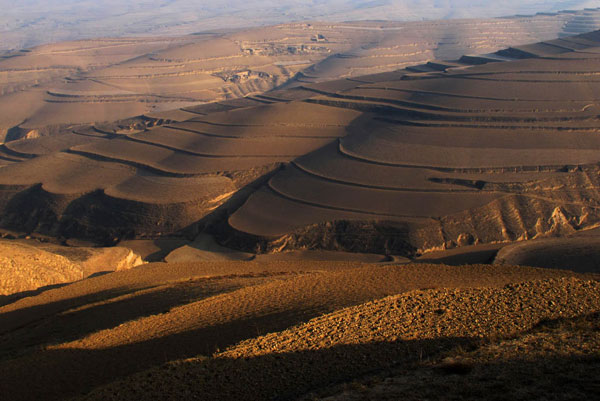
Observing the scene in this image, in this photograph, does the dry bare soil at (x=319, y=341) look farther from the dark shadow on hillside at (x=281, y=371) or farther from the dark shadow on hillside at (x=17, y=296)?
the dark shadow on hillside at (x=17, y=296)

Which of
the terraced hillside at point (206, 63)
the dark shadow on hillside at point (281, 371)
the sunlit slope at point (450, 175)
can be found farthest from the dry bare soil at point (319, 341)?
the terraced hillside at point (206, 63)

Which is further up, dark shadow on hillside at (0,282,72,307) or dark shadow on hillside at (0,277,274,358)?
dark shadow on hillside at (0,277,274,358)

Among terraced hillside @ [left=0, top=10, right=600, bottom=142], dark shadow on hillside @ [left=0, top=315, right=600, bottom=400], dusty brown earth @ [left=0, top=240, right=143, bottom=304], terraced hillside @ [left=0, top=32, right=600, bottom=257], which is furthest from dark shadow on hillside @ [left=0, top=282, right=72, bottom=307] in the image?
Result: terraced hillside @ [left=0, top=10, right=600, bottom=142]

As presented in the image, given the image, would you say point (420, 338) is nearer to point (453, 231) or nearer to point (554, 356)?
point (554, 356)

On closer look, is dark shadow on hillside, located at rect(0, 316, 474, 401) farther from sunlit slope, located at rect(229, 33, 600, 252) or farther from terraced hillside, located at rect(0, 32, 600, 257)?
sunlit slope, located at rect(229, 33, 600, 252)

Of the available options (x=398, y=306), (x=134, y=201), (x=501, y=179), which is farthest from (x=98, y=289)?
(x=501, y=179)
